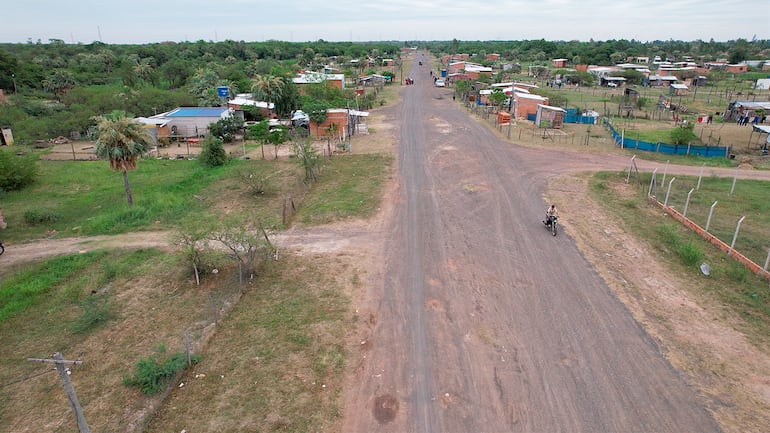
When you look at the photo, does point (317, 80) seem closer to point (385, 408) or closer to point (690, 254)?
point (690, 254)

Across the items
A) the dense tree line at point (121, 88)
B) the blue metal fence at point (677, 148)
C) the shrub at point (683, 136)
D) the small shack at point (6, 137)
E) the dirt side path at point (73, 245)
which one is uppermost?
the dense tree line at point (121, 88)

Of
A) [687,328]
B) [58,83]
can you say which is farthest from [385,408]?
[58,83]

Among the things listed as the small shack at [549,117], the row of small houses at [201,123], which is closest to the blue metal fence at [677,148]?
the small shack at [549,117]

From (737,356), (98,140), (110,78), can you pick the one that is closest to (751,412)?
(737,356)

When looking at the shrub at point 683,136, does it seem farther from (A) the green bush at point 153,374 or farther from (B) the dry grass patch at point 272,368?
(A) the green bush at point 153,374

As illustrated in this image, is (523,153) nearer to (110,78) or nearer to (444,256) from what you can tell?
(444,256)

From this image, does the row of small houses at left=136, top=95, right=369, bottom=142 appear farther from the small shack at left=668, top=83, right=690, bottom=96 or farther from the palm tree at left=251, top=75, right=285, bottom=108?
the small shack at left=668, top=83, right=690, bottom=96

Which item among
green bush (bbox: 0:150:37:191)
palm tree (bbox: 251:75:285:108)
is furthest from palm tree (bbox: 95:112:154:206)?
palm tree (bbox: 251:75:285:108)
